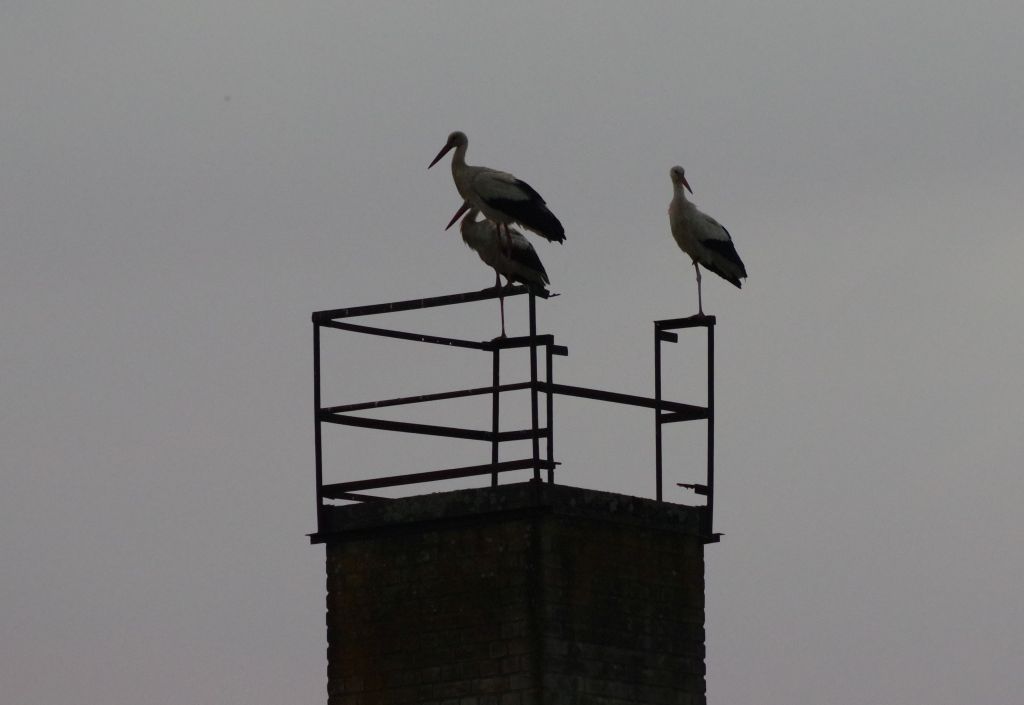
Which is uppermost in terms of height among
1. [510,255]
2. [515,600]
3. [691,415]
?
[510,255]

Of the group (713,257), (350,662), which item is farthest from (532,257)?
(350,662)

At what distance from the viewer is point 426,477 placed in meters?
25.1

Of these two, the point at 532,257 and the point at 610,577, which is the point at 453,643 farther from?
the point at 532,257

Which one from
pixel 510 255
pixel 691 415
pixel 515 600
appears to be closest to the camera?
pixel 515 600

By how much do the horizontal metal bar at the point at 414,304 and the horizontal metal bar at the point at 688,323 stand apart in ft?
4.86

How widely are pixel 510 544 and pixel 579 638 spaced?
0.92m

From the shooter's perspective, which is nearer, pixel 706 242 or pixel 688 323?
pixel 688 323

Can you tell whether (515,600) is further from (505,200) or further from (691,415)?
(505,200)

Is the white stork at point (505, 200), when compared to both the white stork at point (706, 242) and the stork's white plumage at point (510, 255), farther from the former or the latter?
the white stork at point (706, 242)

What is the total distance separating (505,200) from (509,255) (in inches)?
19.8

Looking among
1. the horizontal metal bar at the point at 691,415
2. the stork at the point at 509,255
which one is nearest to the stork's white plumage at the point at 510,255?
the stork at the point at 509,255

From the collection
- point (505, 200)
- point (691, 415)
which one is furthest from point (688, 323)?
point (505, 200)

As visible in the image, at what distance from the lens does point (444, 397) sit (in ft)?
81.7

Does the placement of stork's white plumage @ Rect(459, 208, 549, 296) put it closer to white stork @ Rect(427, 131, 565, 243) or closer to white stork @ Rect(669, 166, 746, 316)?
white stork @ Rect(427, 131, 565, 243)
